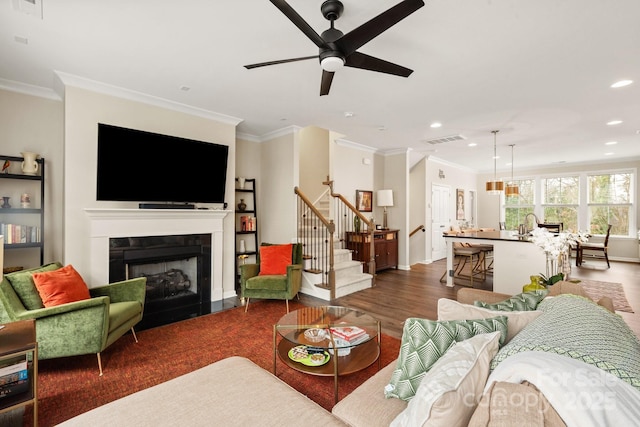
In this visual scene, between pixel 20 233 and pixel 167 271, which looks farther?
pixel 167 271

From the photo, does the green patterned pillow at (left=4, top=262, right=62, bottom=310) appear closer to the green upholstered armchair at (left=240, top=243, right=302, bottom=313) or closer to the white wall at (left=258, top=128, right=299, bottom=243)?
the green upholstered armchair at (left=240, top=243, right=302, bottom=313)

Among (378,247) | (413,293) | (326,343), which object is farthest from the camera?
(378,247)

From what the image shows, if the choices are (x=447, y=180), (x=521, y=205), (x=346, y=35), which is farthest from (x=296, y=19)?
A: (x=521, y=205)

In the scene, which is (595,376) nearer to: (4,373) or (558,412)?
(558,412)

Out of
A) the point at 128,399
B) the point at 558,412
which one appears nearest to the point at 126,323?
the point at 128,399

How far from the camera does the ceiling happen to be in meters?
2.12

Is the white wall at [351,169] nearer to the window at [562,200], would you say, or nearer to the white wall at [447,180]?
the white wall at [447,180]

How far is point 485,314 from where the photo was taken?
1524mm

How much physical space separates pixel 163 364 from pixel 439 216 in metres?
7.51

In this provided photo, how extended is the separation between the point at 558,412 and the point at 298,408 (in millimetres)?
960

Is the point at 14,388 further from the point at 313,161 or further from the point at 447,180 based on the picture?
the point at 447,180

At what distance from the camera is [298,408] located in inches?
50.9

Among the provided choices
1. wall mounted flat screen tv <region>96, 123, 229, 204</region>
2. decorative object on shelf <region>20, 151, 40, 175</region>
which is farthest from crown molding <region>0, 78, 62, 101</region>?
wall mounted flat screen tv <region>96, 123, 229, 204</region>

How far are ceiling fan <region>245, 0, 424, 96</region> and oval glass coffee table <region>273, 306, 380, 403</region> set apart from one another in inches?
78.7
